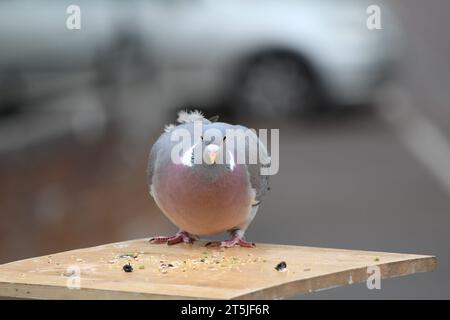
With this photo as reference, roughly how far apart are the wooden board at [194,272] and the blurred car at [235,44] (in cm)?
657

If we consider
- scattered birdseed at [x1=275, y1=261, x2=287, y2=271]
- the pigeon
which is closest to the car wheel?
the pigeon

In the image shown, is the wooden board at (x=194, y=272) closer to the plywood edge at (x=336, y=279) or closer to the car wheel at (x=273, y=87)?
the plywood edge at (x=336, y=279)

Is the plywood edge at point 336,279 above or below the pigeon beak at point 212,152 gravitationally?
below

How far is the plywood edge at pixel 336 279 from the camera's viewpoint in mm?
3010

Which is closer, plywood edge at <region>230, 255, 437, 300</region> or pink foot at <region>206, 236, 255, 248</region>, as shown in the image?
plywood edge at <region>230, 255, 437, 300</region>

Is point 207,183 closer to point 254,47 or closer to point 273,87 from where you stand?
point 254,47

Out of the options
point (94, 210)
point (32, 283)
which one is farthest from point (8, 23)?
point (32, 283)

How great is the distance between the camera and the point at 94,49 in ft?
33.1

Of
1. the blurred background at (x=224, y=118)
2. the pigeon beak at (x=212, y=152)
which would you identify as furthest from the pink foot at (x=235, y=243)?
the blurred background at (x=224, y=118)

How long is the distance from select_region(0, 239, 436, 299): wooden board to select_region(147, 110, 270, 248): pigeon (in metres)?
0.11

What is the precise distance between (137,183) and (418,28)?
990 centimetres

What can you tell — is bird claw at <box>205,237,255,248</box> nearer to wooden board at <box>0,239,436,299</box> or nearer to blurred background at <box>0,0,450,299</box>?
wooden board at <box>0,239,436,299</box>

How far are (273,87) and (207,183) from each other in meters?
8.25

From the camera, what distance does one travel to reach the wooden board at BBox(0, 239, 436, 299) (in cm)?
303
